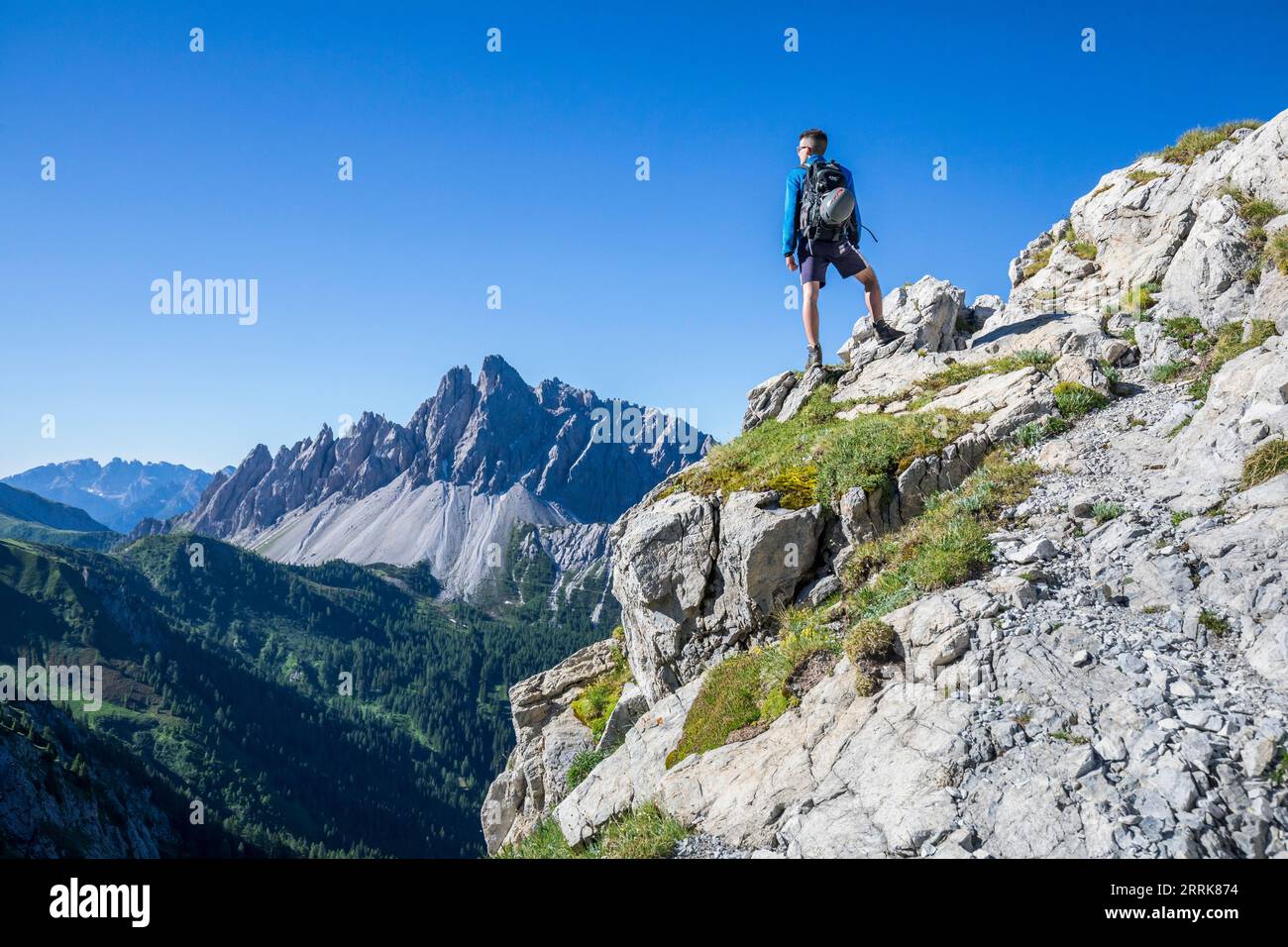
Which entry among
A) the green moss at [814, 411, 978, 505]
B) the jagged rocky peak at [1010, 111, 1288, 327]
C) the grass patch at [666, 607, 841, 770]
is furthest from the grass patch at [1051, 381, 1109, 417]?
the grass patch at [666, 607, 841, 770]

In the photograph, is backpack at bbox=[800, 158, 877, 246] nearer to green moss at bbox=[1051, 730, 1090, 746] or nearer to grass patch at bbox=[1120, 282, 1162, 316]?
grass patch at bbox=[1120, 282, 1162, 316]

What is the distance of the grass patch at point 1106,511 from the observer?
439 inches

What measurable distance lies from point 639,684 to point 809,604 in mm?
6336

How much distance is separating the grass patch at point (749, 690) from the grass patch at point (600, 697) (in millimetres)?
7902

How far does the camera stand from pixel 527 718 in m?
24.3

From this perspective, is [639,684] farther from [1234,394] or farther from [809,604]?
[1234,394]

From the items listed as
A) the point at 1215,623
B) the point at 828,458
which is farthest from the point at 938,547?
the point at 828,458

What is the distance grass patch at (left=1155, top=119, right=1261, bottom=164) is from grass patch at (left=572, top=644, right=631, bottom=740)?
26613mm

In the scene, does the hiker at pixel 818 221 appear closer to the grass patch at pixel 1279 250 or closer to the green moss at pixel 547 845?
the grass patch at pixel 1279 250

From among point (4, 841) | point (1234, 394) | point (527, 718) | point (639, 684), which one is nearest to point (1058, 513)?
point (1234, 394)

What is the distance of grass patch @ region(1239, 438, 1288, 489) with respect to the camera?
1028 centimetres

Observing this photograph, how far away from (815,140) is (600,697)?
1696 centimetres

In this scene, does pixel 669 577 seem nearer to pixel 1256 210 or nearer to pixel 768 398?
pixel 768 398

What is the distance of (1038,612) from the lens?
9.69m
